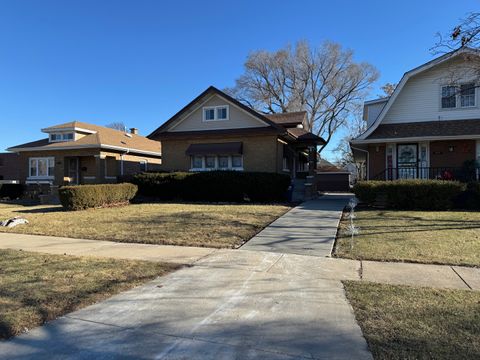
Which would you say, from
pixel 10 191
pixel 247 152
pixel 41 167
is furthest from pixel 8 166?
pixel 247 152

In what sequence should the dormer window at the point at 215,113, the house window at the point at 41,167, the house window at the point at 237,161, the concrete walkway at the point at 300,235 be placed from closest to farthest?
the concrete walkway at the point at 300,235 → the house window at the point at 237,161 → the dormer window at the point at 215,113 → the house window at the point at 41,167

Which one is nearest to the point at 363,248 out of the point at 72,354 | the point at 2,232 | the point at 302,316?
the point at 302,316

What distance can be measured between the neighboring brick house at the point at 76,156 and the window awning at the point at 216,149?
739cm

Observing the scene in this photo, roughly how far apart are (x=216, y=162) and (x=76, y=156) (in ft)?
38.3

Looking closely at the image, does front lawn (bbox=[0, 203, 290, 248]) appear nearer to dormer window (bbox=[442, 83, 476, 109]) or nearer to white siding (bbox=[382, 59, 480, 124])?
white siding (bbox=[382, 59, 480, 124])

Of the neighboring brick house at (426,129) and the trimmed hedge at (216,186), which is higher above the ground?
the neighboring brick house at (426,129)

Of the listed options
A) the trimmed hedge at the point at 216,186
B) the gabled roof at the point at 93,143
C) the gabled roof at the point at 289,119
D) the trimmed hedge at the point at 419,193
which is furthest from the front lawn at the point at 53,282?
the gabled roof at the point at 93,143

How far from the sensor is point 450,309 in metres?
4.86

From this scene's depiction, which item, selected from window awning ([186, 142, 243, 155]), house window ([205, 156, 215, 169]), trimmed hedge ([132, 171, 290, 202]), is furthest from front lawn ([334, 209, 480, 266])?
house window ([205, 156, 215, 169])

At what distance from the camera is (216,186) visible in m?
19.9

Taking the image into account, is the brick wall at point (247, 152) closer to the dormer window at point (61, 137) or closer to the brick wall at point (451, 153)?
the brick wall at point (451, 153)

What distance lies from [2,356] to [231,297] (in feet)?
9.01

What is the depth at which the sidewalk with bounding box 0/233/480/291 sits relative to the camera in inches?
250

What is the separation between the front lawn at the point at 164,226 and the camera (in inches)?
394
